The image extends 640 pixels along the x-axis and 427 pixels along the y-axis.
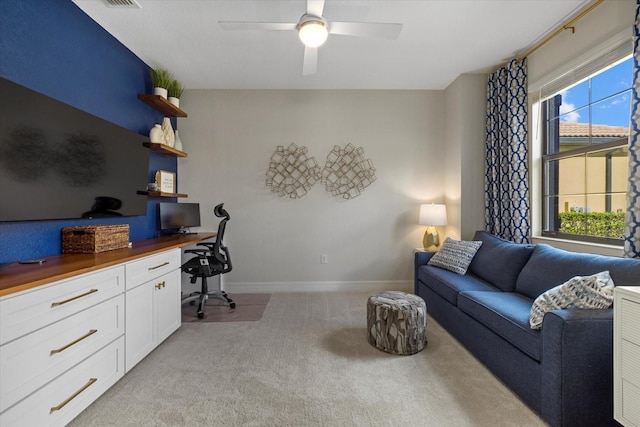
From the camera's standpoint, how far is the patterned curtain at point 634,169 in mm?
1868

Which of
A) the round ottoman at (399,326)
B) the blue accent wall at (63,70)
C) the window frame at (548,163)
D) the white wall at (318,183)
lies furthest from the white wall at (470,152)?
the blue accent wall at (63,70)

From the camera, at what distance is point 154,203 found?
334 centimetres

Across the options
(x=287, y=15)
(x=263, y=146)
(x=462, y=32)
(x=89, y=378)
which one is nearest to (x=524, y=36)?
(x=462, y=32)

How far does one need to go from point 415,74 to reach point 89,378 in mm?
4000

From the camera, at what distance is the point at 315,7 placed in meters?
2.01

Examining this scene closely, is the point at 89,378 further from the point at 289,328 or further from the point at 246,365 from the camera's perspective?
the point at 289,328

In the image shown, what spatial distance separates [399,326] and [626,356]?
4.03 ft

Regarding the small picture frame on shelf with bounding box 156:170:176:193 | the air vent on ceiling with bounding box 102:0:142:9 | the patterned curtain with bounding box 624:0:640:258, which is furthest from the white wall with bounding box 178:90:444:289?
the patterned curtain with bounding box 624:0:640:258

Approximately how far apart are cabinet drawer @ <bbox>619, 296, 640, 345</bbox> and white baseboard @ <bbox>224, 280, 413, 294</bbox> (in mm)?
2682

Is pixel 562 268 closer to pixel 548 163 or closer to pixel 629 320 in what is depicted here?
pixel 629 320

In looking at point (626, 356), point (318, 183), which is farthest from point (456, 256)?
point (318, 183)

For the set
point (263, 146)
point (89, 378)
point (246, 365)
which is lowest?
point (246, 365)

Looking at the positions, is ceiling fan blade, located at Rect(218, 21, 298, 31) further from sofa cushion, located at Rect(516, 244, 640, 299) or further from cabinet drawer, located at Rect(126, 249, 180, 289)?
sofa cushion, located at Rect(516, 244, 640, 299)

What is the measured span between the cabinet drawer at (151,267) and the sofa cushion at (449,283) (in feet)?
8.06
